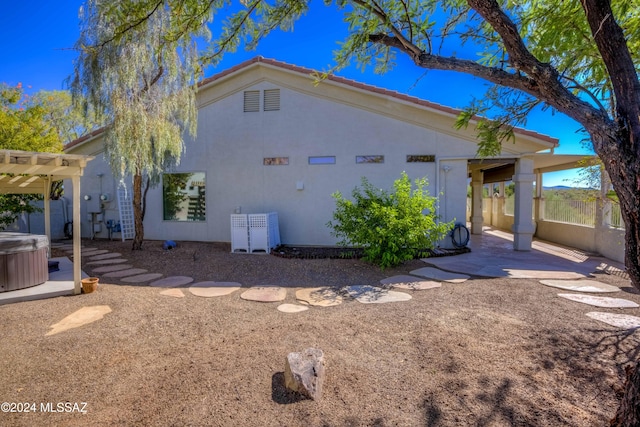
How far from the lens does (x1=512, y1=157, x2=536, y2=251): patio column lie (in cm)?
809

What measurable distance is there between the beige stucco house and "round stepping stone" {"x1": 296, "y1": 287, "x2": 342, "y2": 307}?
12.4 ft

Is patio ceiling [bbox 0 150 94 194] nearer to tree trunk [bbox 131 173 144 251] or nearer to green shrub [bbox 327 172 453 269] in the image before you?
tree trunk [bbox 131 173 144 251]

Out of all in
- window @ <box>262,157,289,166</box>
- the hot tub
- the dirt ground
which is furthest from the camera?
window @ <box>262,157,289,166</box>

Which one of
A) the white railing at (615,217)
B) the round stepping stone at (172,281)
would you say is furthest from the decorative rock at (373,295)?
the white railing at (615,217)

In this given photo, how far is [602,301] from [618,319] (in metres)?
0.80

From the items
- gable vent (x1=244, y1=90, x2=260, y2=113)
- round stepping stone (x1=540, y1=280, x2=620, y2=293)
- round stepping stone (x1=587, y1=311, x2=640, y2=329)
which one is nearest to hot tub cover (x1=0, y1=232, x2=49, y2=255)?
gable vent (x1=244, y1=90, x2=260, y2=113)

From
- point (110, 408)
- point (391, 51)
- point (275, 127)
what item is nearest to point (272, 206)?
point (275, 127)

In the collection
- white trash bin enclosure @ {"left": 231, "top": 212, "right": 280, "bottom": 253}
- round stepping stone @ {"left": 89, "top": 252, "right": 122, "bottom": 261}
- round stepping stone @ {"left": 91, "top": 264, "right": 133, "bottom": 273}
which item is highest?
white trash bin enclosure @ {"left": 231, "top": 212, "right": 280, "bottom": 253}

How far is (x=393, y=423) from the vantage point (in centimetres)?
206

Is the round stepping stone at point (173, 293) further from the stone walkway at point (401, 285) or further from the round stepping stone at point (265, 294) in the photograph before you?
the round stepping stone at point (265, 294)

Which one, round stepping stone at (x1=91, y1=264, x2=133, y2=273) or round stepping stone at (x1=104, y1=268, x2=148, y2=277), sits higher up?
round stepping stone at (x1=91, y1=264, x2=133, y2=273)

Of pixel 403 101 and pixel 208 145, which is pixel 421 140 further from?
pixel 208 145

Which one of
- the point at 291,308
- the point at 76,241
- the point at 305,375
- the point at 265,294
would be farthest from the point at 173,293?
the point at 305,375

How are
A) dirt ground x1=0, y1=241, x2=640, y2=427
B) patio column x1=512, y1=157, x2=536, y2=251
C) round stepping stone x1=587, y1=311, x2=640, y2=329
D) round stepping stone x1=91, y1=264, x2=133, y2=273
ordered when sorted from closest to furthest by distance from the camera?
dirt ground x1=0, y1=241, x2=640, y2=427 < round stepping stone x1=587, y1=311, x2=640, y2=329 < round stepping stone x1=91, y1=264, x2=133, y2=273 < patio column x1=512, y1=157, x2=536, y2=251
